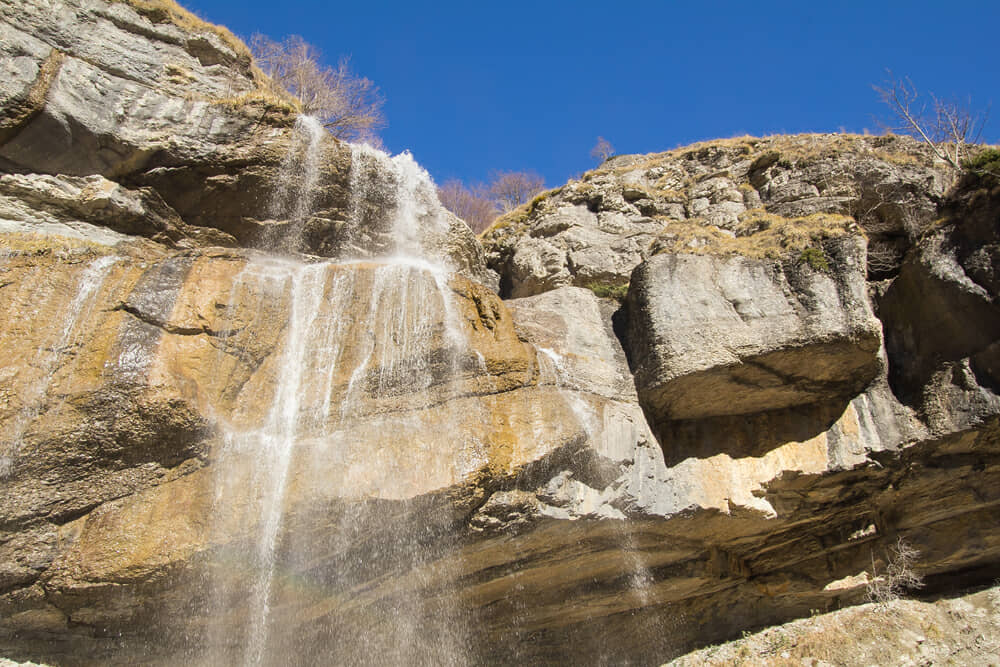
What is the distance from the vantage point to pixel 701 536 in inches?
457

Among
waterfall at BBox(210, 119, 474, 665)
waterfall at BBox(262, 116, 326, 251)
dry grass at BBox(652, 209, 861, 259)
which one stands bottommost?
waterfall at BBox(210, 119, 474, 665)

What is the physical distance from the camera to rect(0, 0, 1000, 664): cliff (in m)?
9.01

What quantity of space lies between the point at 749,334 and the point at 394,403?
589 centimetres

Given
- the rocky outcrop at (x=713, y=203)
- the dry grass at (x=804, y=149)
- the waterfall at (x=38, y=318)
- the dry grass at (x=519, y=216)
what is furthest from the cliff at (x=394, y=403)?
the dry grass at (x=519, y=216)

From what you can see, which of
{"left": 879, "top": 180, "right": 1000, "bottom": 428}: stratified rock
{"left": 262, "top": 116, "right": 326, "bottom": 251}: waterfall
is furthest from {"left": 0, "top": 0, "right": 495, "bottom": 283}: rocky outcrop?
{"left": 879, "top": 180, "right": 1000, "bottom": 428}: stratified rock

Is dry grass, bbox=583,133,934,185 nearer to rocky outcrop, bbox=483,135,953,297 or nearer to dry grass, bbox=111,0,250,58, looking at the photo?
rocky outcrop, bbox=483,135,953,297

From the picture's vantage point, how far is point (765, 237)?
13102 mm

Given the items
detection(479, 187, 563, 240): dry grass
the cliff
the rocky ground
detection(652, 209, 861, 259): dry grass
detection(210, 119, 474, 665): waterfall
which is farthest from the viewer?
detection(479, 187, 563, 240): dry grass

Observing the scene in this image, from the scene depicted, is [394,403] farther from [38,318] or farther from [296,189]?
[296,189]

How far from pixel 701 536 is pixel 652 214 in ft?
28.6

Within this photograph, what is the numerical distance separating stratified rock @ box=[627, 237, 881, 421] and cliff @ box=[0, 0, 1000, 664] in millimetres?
53

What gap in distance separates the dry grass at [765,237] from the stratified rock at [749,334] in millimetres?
255

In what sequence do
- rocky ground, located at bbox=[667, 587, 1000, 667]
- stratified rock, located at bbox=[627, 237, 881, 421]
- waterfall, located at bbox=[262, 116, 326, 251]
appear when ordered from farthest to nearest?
waterfall, located at bbox=[262, 116, 326, 251] < rocky ground, located at bbox=[667, 587, 1000, 667] < stratified rock, located at bbox=[627, 237, 881, 421]

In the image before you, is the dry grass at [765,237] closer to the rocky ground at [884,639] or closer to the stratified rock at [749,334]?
the stratified rock at [749,334]
